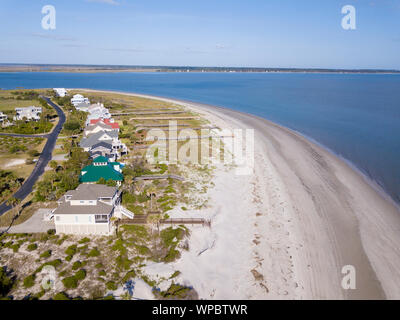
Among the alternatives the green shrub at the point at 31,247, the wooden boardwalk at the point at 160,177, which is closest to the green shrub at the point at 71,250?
the green shrub at the point at 31,247

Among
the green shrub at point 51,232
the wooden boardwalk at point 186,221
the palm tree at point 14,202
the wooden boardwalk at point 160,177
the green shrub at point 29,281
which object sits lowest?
the green shrub at point 29,281

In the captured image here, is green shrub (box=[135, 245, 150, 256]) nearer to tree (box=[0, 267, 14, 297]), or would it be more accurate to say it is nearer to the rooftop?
the rooftop

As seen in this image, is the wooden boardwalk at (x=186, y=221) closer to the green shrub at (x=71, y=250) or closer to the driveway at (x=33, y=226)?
the green shrub at (x=71, y=250)

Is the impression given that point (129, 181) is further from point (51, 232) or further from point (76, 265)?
point (76, 265)

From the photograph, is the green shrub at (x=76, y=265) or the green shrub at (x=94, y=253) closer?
the green shrub at (x=76, y=265)

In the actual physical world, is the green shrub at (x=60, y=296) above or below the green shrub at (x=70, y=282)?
below

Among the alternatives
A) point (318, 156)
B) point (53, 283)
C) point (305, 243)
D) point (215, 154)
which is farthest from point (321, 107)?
point (53, 283)

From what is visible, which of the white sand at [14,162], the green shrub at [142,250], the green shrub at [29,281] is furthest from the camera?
the white sand at [14,162]
